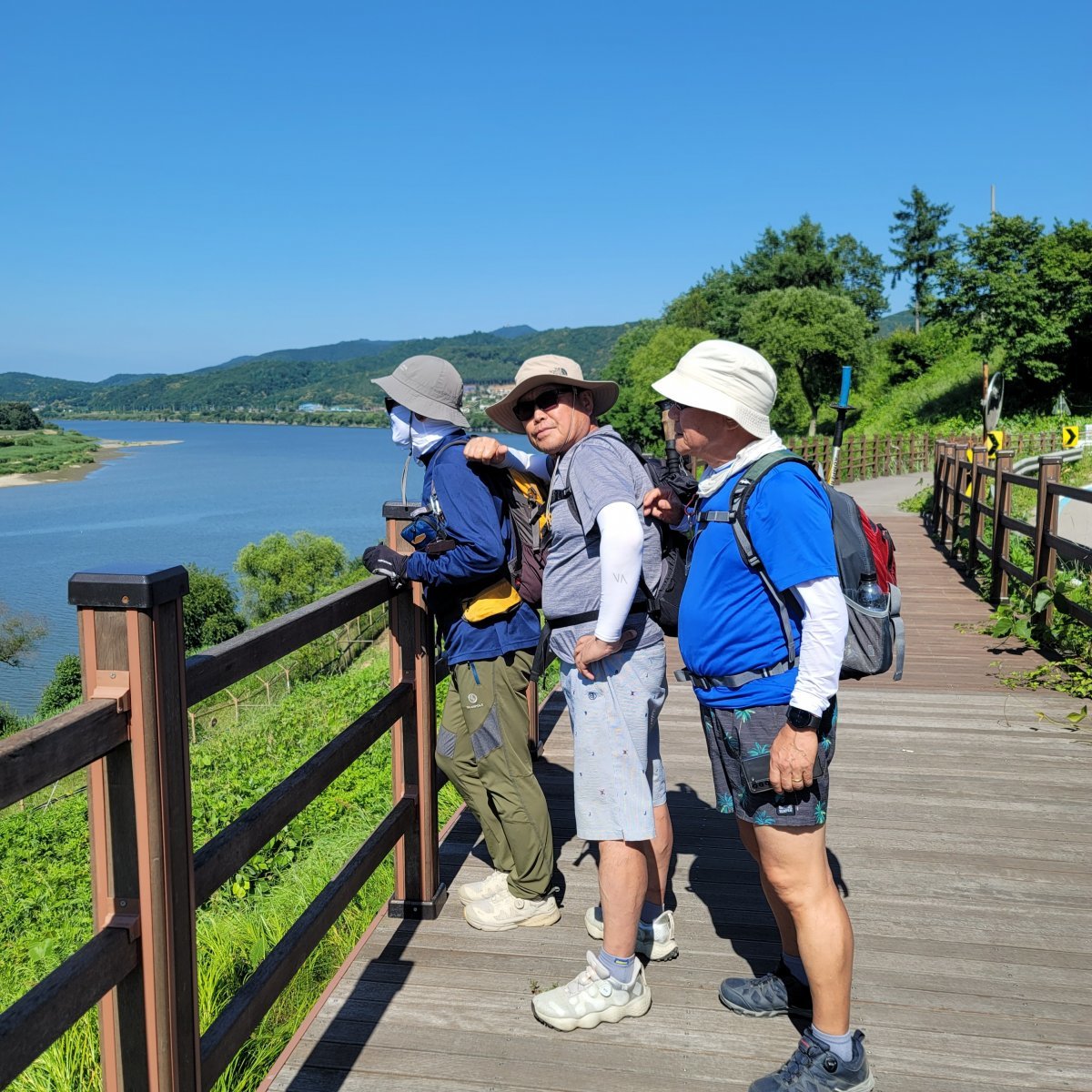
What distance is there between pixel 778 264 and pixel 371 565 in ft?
226

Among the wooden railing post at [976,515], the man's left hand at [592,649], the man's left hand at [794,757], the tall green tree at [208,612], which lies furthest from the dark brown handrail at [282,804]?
the tall green tree at [208,612]

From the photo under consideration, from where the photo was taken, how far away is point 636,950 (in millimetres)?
2934

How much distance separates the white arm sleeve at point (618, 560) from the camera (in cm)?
243

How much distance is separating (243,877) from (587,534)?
5101 mm

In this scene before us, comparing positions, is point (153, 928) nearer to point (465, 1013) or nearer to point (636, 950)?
point (465, 1013)

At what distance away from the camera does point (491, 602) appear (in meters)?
3.04

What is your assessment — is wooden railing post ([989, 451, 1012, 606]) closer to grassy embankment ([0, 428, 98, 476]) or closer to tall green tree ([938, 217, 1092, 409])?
tall green tree ([938, 217, 1092, 409])

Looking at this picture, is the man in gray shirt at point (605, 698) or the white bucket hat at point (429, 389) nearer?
the man in gray shirt at point (605, 698)

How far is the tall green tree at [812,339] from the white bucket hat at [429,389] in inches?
1705

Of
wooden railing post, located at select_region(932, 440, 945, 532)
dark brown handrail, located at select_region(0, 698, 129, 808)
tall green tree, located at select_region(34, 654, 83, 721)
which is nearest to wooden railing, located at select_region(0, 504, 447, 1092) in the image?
dark brown handrail, located at select_region(0, 698, 129, 808)

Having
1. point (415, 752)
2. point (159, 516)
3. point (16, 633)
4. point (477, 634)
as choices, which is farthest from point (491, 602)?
point (159, 516)

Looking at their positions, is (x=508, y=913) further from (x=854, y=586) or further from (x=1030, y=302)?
(x=1030, y=302)

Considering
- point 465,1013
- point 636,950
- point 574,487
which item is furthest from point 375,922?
point 574,487

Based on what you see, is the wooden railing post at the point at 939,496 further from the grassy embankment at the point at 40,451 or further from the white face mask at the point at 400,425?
the grassy embankment at the point at 40,451
